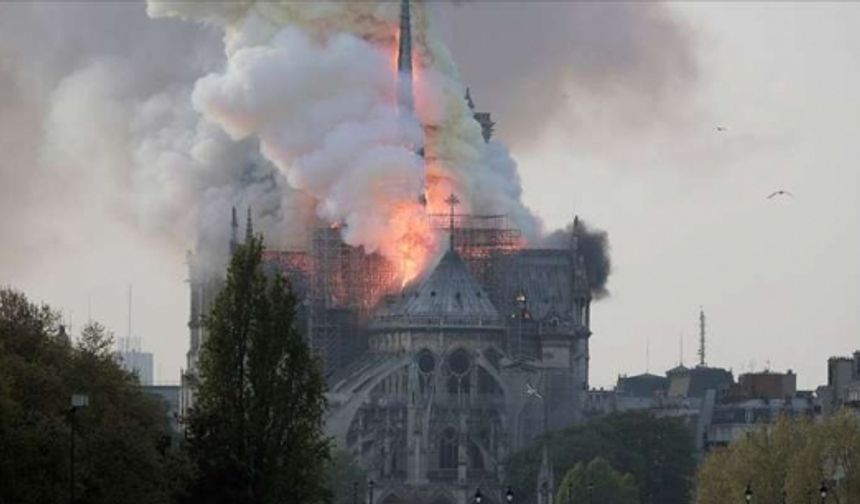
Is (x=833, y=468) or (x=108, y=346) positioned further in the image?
(x=833, y=468)

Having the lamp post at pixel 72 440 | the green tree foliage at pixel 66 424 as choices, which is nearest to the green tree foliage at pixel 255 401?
the green tree foliage at pixel 66 424

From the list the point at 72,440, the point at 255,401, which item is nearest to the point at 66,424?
the point at 72,440

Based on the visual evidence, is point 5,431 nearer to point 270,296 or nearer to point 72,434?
point 72,434

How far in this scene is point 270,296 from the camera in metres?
154

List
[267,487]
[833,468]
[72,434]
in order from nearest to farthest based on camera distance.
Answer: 1. [72,434]
2. [267,487]
3. [833,468]

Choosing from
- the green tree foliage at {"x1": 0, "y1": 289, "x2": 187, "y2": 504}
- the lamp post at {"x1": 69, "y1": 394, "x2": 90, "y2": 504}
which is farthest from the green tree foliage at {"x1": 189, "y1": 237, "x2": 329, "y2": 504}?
the lamp post at {"x1": 69, "y1": 394, "x2": 90, "y2": 504}

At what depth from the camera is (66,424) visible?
470 feet

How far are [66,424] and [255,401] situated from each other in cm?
1010

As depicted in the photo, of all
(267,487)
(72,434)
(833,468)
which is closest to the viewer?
(72,434)

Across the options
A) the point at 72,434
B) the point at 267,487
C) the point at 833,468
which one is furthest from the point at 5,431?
the point at 833,468

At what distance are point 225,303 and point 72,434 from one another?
1427cm

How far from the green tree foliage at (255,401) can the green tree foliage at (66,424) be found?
1633mm

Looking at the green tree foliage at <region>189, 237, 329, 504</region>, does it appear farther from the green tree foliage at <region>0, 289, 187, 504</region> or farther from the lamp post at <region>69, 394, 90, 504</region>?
the lamp post at <region>69, 394, 90, 504</region>

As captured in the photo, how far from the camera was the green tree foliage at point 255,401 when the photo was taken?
494ft
